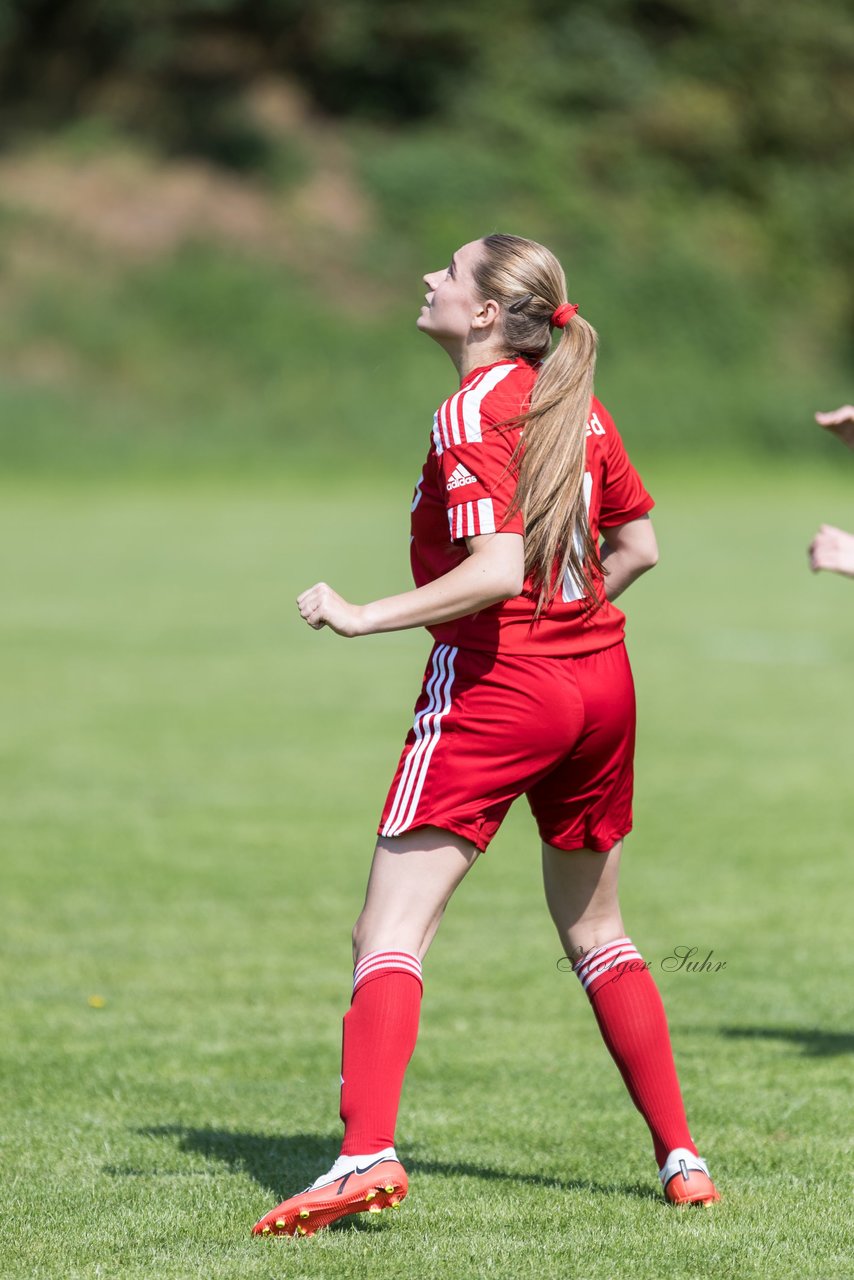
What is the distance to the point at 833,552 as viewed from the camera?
146 inches

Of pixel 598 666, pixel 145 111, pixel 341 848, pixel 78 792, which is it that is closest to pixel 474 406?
pixel 598 666

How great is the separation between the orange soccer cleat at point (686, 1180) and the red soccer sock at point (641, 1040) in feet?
0.09

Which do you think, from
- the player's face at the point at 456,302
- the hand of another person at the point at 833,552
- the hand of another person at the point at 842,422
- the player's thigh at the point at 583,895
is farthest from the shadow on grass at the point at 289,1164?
the player's face at the point at 456,302

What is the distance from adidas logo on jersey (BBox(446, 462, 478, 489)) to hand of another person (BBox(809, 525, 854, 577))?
2.58ft

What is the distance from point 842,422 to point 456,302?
92 centimetres

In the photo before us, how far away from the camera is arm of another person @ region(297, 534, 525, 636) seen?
3285 mm

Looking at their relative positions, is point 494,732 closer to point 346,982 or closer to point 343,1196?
point 343,1196

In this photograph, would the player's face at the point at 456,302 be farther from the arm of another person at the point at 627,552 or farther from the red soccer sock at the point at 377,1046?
the red soccer sock at the point at 377,1046

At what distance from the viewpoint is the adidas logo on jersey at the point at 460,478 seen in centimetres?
335

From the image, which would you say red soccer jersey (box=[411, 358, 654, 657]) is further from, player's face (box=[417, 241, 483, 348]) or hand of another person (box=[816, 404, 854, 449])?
hand of another person (box=[816, 404, 854, 449])

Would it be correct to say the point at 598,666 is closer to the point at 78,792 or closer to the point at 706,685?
the point at 78,792

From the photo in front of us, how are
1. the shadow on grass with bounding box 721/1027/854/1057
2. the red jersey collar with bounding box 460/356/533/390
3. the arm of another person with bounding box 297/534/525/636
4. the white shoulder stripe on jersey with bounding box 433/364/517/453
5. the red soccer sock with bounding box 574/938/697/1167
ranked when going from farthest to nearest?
the shadow on grass with bounding box 721/1027/854/1057 → the red soccer sock with bounding box 574/938/697/1167 → the red jersey collar with bounding box 460/356/533/390 → the white shoulder stripe on jersey with bounding box 433/364/517/453 → the arm of another person with bounding box 297/534/525/636

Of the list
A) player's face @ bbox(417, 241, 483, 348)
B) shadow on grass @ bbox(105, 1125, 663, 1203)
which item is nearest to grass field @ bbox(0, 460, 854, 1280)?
shadow on grass @ bbox(105, 1125, 663, 1203)

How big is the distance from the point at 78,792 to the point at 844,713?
5.24 m
